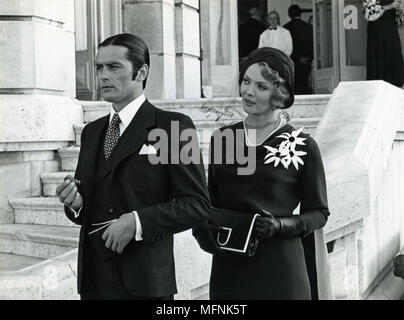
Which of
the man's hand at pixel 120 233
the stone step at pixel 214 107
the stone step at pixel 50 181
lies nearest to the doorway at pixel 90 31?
the stone step at pixel 214 107

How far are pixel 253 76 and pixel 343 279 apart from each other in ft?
8.77

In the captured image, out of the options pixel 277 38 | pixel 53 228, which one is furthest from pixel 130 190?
pixel 277 38

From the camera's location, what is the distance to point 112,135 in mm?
2590

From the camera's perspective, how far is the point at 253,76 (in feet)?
8.96

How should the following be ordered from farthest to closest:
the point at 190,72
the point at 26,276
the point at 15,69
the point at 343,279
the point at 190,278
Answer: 1. the point at 190,72
2. the point at 15,69
3. the point at 343,279
4. the point at 190,278
5. the point at 26,276

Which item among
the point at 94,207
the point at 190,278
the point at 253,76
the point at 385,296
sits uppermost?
the point at 253,76

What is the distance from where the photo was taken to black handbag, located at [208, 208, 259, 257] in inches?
103

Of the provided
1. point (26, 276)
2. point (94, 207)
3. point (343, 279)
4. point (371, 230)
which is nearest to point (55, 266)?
point (26, 276)

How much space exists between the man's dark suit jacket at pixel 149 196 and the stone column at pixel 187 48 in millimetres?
7309

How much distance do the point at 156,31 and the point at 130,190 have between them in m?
7.04

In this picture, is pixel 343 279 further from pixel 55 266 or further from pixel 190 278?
pixel 55 266

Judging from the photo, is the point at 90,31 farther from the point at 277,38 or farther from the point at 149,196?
the point at 149,196

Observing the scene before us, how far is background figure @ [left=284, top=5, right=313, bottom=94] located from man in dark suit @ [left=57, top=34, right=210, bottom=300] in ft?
34.7

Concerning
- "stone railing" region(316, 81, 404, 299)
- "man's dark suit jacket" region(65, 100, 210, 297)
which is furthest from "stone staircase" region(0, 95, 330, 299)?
"man's dark suit jacket" region(65, 100, 210, 297)
